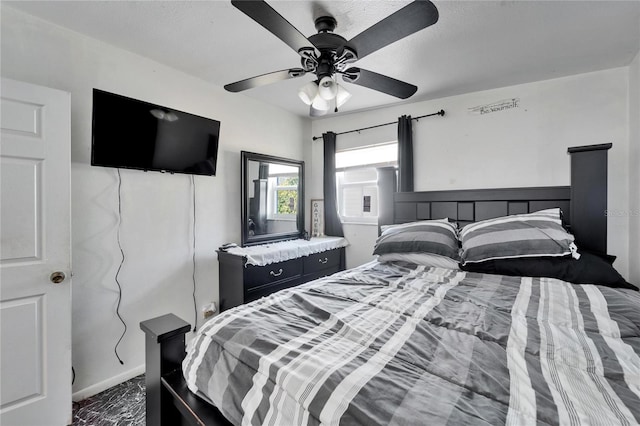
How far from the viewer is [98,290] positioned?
2.01m

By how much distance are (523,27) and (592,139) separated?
4.15 ft

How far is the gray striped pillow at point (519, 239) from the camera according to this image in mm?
1866

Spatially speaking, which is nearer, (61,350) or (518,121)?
(61,350)

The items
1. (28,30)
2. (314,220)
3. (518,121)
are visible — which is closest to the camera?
(28,30)

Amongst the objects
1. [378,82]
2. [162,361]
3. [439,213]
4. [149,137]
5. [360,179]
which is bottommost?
[162,361]

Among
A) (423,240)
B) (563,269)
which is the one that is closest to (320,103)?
(423,240)

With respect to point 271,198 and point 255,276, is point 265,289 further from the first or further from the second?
point 271,198

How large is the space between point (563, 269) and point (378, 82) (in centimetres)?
169

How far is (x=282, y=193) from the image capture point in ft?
10.9

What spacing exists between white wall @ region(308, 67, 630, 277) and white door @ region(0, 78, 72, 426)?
2826mm

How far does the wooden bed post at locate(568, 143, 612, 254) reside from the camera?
7.11 ft

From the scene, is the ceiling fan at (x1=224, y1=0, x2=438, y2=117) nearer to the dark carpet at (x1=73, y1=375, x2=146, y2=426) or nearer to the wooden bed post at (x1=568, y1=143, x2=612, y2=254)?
the wooden bed post at (x1=568, y1=143, x2=612, y2=254)

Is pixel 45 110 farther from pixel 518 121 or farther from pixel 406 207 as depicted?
pixel 518 121

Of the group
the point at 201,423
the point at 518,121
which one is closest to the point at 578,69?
the point at 518,121
